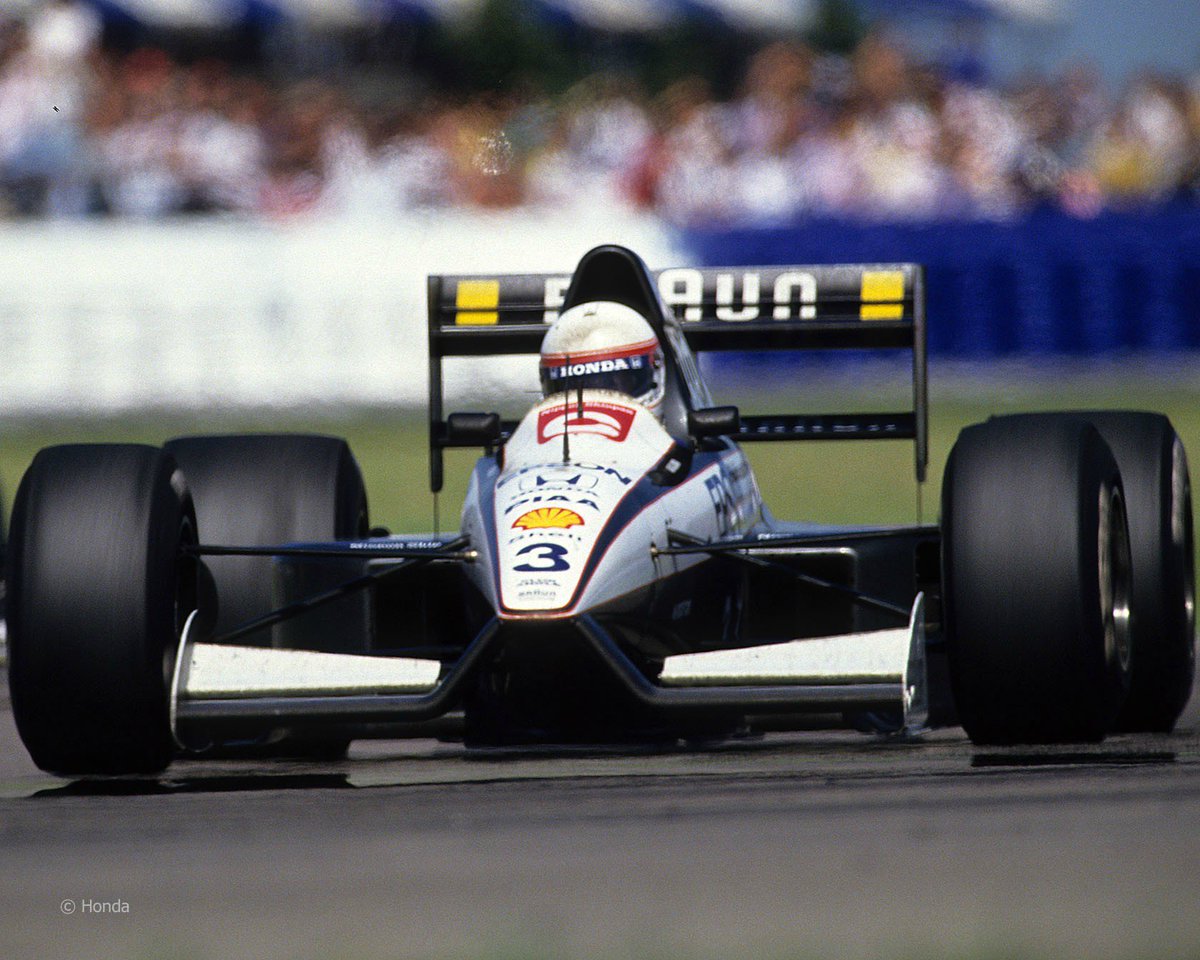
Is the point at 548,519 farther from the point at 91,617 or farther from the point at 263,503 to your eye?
the point at 263,503

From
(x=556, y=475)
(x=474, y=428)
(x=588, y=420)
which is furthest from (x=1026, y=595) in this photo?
(x=474, y=428)

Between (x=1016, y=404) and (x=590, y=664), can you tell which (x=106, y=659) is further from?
(x=1016, y=404)

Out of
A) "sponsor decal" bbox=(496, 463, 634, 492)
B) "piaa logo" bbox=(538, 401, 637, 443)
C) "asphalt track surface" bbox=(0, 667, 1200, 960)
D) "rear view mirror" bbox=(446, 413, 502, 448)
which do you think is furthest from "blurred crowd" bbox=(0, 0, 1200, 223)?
"asphalt track surface" bbox=(0, 667, 1200, 960)

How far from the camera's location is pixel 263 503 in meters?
7.00

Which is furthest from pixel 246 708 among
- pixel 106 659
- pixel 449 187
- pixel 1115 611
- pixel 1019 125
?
pixel 1019 125

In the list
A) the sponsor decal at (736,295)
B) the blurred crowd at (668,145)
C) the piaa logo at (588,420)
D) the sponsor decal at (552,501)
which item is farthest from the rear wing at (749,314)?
the blurred crowd at (668,145)

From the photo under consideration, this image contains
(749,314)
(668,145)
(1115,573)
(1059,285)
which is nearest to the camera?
(1115,573)

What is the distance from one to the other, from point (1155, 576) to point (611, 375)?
1.60m

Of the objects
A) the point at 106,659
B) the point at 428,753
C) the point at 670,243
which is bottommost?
the point at 428,753

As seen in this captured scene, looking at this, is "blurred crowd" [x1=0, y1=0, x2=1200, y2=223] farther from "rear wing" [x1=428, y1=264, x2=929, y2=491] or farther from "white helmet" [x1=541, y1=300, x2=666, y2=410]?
"white helmet" [x1=541, y1=300, x2=666, y2=410]

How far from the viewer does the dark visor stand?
6574 mm

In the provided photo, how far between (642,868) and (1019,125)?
13668mm

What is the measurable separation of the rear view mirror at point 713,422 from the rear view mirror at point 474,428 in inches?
21.9

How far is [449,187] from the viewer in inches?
646
